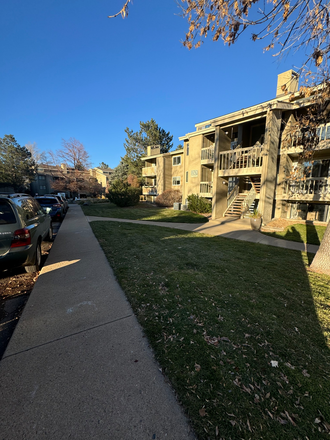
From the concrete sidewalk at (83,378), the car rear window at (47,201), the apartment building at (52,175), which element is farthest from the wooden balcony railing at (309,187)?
the apartment building at (52,175)

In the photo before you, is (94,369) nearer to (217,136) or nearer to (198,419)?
(198,419)

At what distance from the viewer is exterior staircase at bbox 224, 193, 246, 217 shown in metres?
14.3

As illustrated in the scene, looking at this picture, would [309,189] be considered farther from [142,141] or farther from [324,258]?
[142,141]

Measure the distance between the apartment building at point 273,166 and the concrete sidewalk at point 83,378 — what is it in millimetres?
9693

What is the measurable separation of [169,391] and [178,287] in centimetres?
198

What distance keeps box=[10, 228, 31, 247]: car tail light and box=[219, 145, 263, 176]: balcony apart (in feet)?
38.1

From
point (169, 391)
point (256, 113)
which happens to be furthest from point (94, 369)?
point (256, 113)

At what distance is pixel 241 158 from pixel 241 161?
17.4 inches

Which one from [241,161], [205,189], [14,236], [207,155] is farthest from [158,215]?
[14,236]

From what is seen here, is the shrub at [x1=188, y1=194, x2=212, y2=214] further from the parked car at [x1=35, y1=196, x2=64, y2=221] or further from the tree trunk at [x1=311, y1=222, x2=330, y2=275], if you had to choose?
the tree trunk at [x1=311, y1=222, x2=330, y2=275]

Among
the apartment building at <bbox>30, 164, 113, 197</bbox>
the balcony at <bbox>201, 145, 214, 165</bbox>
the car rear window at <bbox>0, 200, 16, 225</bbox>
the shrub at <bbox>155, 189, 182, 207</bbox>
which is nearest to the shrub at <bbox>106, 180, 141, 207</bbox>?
the shrub at <bbox>155, 189, 182, 207</bbox>

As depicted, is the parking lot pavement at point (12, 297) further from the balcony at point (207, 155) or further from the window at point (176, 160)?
the window at point (176, 160)

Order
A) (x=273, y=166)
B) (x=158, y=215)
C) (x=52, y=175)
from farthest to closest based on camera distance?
(x=52, y=175) < (x=158, y=215) < (x=273, y=166)

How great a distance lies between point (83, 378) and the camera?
77.5 inches
